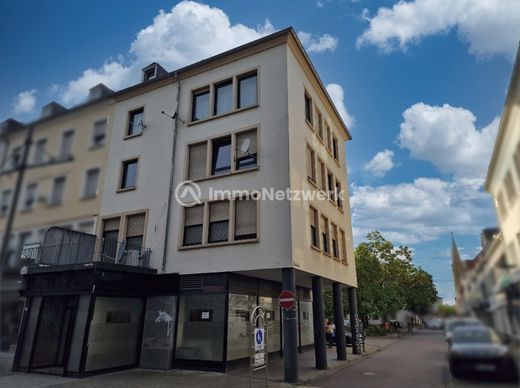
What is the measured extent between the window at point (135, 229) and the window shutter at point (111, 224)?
72cm

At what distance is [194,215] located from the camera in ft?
51.6

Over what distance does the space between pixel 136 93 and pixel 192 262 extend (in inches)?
392

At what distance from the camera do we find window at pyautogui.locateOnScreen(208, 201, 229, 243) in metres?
14.9

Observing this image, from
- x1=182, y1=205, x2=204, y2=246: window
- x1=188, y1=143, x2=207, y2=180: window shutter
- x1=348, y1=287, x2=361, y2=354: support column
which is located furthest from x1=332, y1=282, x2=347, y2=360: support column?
x1=188, y1=143, x2=207, y2=180: window shutter

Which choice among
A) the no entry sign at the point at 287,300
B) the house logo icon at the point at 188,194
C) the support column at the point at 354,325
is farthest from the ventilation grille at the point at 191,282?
the support column at the point at 354,325

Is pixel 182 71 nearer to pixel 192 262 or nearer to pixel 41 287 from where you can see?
pixel 192 262

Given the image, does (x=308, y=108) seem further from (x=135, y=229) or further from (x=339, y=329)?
(x=339, y=329)

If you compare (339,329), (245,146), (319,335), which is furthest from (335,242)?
(245,146)

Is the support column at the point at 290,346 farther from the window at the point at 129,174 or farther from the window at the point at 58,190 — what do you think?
the window at the point at 58,190

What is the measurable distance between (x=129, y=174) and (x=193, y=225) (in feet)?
16.4

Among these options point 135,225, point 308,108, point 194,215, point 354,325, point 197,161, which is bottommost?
point 354,325

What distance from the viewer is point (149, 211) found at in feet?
54.4

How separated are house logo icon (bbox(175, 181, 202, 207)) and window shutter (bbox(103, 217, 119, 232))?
11.6 feet

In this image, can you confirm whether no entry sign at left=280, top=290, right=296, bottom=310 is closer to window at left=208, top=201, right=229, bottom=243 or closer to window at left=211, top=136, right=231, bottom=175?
window at left=208, top=201, right=229, bottom=243
